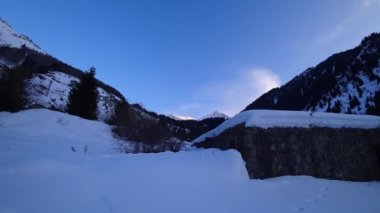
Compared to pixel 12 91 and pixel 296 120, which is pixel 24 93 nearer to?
pixel 12 91

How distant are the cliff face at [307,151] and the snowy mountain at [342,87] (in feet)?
106

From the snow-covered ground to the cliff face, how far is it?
59cm

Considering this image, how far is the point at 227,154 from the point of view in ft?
24.2

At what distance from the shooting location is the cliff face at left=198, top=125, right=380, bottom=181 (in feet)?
26.3

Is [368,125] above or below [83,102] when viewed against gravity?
below

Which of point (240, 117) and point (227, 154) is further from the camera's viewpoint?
point (240, 117)

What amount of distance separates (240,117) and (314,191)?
296 centimetres

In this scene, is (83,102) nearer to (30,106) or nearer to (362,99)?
(30,106)

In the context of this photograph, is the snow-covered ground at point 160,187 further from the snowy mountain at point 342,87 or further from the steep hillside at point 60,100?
the snowy mountain at point 342,87

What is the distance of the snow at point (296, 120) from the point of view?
27.3 feet

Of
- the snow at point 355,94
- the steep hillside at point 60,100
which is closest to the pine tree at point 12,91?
the steep hillside at point 60,100

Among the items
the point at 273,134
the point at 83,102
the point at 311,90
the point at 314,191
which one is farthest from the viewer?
the point at 311,90

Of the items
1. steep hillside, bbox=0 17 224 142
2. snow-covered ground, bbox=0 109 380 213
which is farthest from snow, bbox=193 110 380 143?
steep hillside, bbox=0 17 224 142

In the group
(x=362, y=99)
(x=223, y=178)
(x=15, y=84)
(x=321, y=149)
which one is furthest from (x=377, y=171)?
(x=362, y=99)
